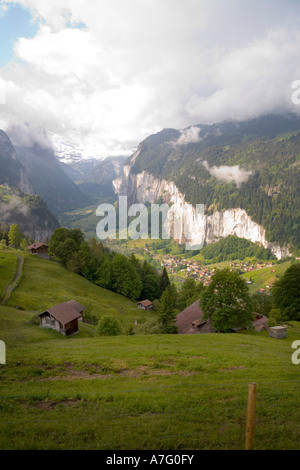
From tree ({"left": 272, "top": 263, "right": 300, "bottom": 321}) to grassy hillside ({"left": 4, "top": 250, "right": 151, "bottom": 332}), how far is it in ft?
100.0

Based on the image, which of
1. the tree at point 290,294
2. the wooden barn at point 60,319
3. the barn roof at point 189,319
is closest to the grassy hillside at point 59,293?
the wooden barn at point 60,319

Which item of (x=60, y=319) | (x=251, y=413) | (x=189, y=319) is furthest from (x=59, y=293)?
(x=251, y=413)

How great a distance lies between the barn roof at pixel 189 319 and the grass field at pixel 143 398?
20846mm

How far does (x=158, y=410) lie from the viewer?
11930 mm

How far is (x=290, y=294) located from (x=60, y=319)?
44454 mm

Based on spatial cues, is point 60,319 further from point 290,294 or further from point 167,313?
point 290,294

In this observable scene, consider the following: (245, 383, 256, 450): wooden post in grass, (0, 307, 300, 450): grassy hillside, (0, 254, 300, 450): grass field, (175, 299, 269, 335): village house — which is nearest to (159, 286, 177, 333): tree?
(175, 299, 269, 335): village house

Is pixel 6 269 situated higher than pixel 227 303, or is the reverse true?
pixel 6 269

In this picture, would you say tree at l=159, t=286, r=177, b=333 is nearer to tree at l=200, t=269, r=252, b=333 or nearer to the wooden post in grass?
tree at l=200, t=269, r=252, b=333

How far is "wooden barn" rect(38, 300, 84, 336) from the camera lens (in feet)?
131

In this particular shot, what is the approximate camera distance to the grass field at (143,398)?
978cm

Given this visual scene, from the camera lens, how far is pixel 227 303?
1578 inches

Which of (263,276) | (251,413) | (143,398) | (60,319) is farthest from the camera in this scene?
(263,276)
